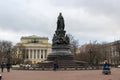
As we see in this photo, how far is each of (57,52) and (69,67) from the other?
625cm

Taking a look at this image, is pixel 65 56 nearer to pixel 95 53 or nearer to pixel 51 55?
pixel 51 55

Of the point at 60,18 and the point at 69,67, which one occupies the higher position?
the point at 60,18

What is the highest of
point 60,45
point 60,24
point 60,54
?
point 60,24

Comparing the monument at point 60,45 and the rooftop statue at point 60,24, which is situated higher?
the rooftop statue at point 60,24

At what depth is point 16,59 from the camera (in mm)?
135000

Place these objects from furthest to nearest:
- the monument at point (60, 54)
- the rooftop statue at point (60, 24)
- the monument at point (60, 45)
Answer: the rooftop statue at point (60, 24), the monument at point (60, 45), the monument at point (60, 54)

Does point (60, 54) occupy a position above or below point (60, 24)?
below

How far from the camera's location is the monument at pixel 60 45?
63.6 meters

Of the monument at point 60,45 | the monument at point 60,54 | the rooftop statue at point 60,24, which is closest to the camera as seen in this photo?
the monument at point 60,54

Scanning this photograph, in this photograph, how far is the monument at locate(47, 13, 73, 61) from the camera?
209 ft

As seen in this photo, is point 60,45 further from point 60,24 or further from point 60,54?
point 60,24

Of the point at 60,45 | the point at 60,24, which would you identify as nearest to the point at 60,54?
the point at 60,45

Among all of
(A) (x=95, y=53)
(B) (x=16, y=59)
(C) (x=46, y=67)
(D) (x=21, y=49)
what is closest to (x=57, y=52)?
(C) (x=46, y=67)

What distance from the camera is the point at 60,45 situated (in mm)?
66000
